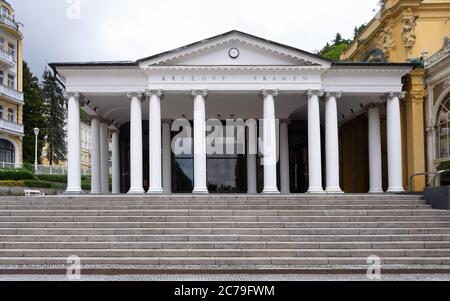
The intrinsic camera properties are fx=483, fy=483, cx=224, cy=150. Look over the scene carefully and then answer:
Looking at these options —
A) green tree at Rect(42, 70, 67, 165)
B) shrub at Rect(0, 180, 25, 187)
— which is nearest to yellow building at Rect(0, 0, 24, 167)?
shrub at Rect(0, 180, 25, 187)

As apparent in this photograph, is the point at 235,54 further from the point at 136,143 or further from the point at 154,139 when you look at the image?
the point at 136,143

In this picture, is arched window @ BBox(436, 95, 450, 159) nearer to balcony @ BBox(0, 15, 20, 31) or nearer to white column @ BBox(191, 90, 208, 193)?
white column @ BBox(191, 90, 208, 193)

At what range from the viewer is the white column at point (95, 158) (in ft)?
90.8

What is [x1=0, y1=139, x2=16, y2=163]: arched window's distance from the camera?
46844 millimetres

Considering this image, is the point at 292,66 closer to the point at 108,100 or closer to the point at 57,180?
the point at 108,100

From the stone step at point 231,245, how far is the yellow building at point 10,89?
34.2 m

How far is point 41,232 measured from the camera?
16000 millimetres

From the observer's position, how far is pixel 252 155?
97.1 feet

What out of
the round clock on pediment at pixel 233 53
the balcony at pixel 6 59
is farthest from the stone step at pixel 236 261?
the balcony at pixel 6 59

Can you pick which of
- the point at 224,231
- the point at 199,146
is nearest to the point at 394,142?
the point at 199,146

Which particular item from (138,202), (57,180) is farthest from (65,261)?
(57,180)

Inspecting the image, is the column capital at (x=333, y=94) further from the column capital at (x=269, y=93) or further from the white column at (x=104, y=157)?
the white column at (x=104, y=157)

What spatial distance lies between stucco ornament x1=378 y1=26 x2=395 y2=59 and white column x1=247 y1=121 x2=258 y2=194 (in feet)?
28.4

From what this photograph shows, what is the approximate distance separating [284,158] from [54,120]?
4812 centimetres
